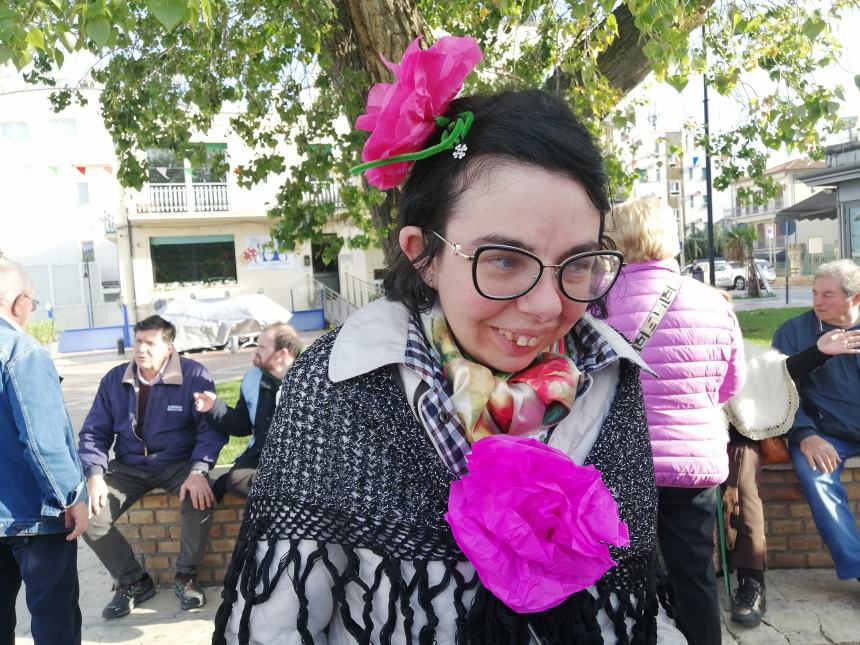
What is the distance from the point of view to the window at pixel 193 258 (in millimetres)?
24828

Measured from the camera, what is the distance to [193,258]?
2531cm

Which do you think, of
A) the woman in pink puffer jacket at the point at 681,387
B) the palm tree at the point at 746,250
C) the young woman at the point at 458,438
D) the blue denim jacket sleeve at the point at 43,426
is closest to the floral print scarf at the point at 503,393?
the young woman at the point at 458,438

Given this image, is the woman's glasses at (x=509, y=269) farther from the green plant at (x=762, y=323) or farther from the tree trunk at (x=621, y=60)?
the green plant at (x=762, y=323)

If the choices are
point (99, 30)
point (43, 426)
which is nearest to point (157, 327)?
point (43, 426)

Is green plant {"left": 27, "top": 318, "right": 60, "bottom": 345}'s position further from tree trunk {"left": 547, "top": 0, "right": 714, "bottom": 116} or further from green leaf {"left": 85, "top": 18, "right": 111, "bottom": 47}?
green leaf {"left": 85, "top": 18, "right": 111, "bottom": 47}

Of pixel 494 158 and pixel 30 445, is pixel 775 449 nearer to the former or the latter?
pixel 494 158

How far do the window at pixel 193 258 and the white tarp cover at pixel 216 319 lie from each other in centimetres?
570

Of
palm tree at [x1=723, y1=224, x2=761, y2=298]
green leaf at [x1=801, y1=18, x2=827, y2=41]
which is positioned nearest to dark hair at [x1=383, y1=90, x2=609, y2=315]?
green leaf at [x1=801, y1=18, x2=827, y2=41]

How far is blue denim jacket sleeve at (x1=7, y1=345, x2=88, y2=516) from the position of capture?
2768 millimetres

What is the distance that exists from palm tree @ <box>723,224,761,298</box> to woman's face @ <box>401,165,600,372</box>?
6241 mm

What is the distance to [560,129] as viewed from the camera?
1313mm

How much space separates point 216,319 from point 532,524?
18970 millimetres

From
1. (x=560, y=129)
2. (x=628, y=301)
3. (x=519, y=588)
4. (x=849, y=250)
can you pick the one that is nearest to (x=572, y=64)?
(x=628, y=301)

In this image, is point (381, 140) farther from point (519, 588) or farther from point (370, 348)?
point (519, 588)
